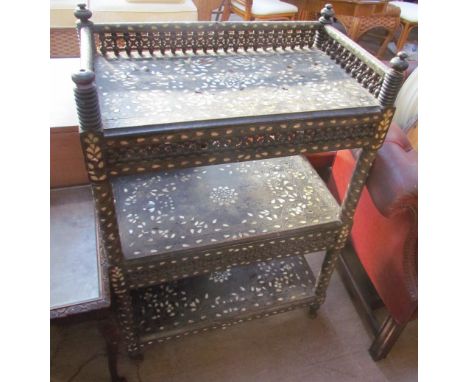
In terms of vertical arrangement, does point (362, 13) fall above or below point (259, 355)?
above

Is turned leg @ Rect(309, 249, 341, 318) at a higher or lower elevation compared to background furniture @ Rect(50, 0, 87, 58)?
lower

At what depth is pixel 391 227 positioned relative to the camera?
119 centimetres

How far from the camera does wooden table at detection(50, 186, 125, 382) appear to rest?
1.00 metres

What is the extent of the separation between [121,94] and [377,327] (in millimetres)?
1187

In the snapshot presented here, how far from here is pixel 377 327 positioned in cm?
Answer: 141

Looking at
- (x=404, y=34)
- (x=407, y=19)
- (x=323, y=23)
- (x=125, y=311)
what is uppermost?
(x=323, y=23)

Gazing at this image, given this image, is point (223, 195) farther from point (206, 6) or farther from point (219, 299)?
point (206, 6)

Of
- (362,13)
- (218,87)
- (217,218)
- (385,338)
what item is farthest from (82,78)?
(362,13)

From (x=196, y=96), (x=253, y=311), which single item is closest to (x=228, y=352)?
(x=253, y=311)

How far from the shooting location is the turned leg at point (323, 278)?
4.23 ft

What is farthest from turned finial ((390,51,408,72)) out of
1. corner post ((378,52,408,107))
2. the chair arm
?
the chair arm

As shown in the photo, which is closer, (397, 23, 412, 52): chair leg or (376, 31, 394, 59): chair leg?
(376, 31, 394, 59): chair leg

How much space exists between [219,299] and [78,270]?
1.53 ft

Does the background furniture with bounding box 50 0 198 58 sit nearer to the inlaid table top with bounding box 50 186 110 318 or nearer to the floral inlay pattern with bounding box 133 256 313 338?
the inlaid table top with bounding box 50 186 110 318
